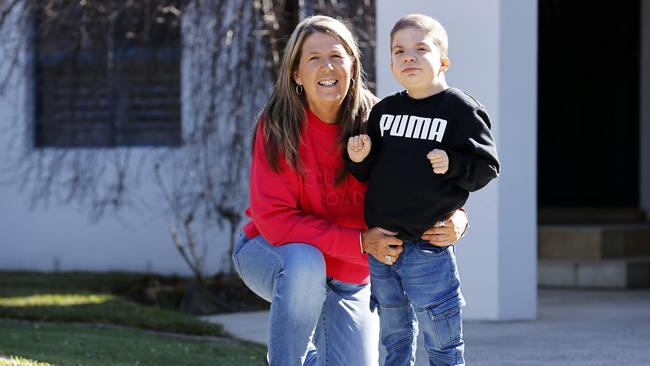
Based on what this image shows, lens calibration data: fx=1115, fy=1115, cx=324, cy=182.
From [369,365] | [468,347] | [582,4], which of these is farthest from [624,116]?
[369,365]

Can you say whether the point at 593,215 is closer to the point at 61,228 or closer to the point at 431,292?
the point at 61,228

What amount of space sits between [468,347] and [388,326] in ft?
6.58

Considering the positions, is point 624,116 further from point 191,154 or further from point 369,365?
point 369,365

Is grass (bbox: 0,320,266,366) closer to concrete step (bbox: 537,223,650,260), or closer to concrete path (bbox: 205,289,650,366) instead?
concrete path (bbox: 205,289,650,366)

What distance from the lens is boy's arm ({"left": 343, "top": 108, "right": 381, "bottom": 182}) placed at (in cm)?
424

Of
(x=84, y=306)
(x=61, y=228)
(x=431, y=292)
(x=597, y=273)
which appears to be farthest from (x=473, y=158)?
(x=61, y=228)

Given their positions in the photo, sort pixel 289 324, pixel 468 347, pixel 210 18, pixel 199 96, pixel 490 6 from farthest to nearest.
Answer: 1. pixel 199 96
2. pixel 210 18
3. pixel 490 6
4. pixel 468 347
5. pixel 289 324

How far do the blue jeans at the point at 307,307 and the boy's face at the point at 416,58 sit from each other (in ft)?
2.42

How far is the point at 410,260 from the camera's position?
13.6ft

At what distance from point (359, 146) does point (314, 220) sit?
35cm

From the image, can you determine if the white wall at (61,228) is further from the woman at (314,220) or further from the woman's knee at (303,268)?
the woman's knee at (303,268)

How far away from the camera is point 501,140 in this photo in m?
7.11

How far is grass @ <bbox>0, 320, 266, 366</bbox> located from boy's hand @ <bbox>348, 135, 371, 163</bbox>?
212 centimetres

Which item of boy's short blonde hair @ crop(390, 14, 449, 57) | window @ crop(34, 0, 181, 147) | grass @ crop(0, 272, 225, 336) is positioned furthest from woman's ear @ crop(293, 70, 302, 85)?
window @ crop(34, 0, 181, 147)
